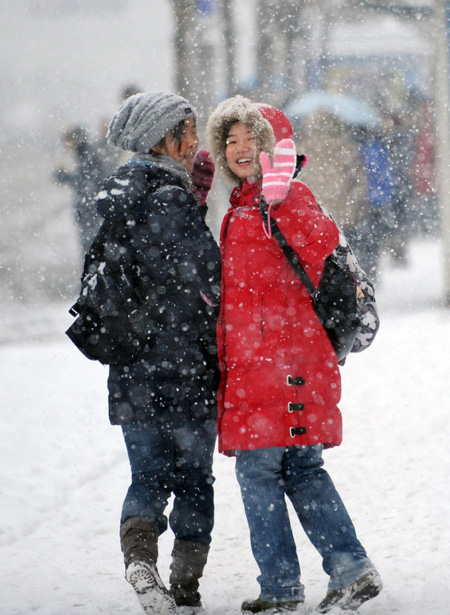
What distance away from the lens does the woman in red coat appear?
266cm

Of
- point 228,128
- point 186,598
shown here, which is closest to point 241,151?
point 228,128

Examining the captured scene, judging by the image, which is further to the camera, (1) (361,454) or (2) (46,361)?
(2) (46,361)

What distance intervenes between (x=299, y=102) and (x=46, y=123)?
16.8 m

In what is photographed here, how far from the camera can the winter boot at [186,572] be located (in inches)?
116

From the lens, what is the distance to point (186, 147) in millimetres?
2992

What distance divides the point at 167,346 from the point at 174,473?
Answer: 445mm

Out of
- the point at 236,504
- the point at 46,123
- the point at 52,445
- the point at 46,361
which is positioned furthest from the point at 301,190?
the point at 46,123

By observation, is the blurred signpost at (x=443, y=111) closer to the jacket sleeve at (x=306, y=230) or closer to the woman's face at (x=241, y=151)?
the woman's face at (x=241, y=151)

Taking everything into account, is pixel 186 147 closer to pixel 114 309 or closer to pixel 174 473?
pixel 114 309

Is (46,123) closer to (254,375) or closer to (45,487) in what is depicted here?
(45,487)

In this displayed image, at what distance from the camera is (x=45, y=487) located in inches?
179

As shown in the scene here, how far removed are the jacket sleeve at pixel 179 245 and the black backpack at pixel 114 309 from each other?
0.23ft

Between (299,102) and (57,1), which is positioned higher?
(57,1)

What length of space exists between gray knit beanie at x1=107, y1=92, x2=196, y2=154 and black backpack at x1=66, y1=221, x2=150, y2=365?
297mm
